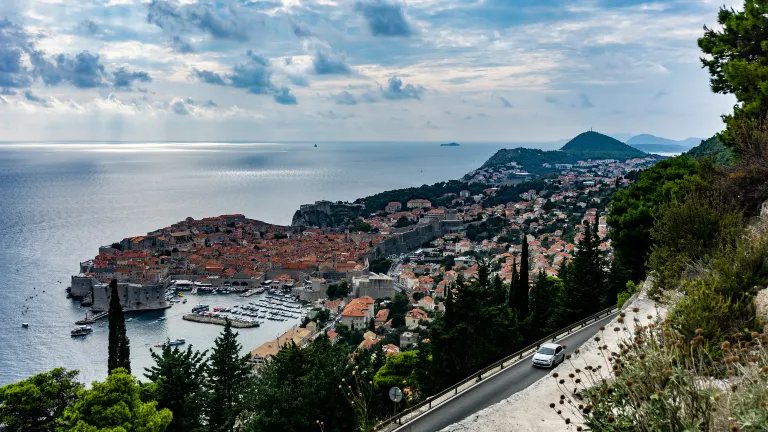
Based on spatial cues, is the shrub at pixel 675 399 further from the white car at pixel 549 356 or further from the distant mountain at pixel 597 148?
the distant mountain at pixel 597 148

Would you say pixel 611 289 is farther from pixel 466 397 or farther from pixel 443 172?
pixel 443 172

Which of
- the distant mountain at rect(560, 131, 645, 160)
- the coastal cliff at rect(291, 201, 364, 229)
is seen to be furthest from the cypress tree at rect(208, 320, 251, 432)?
the distant mountain at rect(560, 131, 645, 160)

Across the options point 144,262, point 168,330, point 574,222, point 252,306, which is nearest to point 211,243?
point 144,262

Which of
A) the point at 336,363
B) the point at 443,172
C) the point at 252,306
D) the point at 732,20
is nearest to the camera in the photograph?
the point at 336,363

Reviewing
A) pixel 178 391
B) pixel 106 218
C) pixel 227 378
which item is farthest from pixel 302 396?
pixel 106 218

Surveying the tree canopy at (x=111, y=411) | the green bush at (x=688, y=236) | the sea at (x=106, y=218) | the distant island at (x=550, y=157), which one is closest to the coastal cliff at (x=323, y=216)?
the sea at (x=106, y=218)

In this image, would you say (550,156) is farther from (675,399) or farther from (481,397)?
(675,399)
